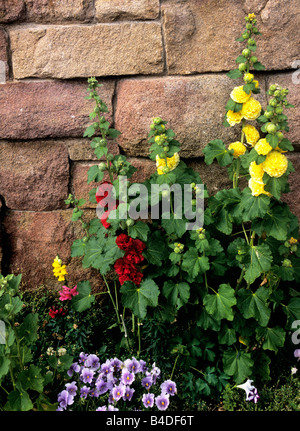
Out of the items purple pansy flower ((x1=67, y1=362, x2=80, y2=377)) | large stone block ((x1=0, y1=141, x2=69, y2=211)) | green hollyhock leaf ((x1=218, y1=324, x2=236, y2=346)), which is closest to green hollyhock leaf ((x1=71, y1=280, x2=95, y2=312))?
purple pansy flower ((x1=67, y1=362, x2=80, y2=377))

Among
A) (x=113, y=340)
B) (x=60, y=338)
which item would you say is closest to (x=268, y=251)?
(x=113, y=340)

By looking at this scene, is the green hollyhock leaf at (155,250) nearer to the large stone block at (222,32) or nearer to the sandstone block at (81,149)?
the sandstone block at (81,149)

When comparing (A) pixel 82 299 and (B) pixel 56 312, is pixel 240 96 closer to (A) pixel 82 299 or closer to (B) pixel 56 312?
(A) pixel 82 299

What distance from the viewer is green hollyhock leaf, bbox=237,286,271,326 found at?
1.90 metres

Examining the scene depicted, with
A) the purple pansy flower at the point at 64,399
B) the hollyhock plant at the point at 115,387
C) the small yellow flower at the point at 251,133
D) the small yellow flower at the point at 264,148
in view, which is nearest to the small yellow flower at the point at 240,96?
the small yellow flower at the point at 251,133

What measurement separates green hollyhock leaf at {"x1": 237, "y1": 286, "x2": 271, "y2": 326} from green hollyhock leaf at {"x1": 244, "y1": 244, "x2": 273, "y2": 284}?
0.13 meters

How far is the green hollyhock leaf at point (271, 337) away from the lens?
194cm

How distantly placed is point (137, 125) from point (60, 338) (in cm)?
119

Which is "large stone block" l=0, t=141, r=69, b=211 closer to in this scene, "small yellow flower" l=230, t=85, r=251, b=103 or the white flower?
"small yellow flower" l=230, t=85, r=251, b=103

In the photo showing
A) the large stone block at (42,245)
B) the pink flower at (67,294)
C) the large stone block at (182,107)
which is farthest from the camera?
the large stone block at (42,245)

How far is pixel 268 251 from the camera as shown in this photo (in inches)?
72.3

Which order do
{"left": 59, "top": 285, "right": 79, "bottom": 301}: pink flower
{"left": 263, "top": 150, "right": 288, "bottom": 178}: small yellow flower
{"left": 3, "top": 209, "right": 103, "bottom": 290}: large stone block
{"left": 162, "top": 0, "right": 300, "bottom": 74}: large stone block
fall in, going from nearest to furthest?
1. {"left": 263, "top": 150, "right": 288, "bottom": 178}: small yellow flower
2. {"left": 162, "top": 0, "right": 300, "bottom": 74}: large stone block
3. {"left": 59, "top": 285, "right": 79, "bottom": 301}: pink flower
4. {"left": 3, "top": 209, "right": 103, "bottom": 290}: large stone block

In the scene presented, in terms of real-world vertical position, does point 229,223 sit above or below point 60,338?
above

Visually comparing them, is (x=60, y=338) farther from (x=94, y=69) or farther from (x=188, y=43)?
(x=188, y=43)
